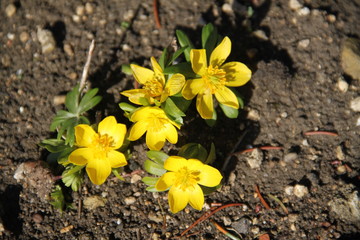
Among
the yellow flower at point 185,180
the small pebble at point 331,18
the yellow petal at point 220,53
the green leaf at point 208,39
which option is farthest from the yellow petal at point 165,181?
the small pebble at point 331,18

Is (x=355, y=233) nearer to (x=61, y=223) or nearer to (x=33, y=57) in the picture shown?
(x=61, y=223)

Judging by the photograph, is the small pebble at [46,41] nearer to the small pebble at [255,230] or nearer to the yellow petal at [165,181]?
the yellow petal at [165,181]

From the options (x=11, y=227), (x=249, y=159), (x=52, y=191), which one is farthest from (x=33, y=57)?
(x=249, y=159)

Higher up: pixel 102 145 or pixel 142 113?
pixel 142 113

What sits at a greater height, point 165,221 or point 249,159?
point 249,159

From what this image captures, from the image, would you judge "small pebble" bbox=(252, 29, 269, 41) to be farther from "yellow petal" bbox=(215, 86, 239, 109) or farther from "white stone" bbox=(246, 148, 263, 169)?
"white stone" bbox=(246, 148, 263, 169)

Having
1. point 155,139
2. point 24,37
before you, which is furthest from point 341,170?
point 24,37

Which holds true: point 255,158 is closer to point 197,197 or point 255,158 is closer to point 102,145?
point 197,197
